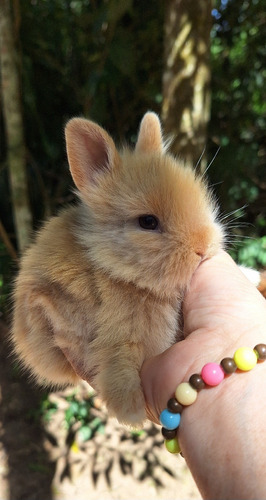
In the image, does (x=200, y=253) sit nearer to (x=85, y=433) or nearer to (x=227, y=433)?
(x=227, y=433)

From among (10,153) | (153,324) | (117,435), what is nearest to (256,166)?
(10,153)

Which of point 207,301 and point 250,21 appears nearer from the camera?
point 207,301

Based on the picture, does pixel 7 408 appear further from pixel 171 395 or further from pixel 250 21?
pixel 250 21

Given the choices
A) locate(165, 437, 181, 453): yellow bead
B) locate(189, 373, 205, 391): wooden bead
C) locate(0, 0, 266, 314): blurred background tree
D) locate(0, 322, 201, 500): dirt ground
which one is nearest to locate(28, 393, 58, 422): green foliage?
locate(0, 322, 201, 500): dirt ground

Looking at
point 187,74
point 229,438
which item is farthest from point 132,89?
point 229,438

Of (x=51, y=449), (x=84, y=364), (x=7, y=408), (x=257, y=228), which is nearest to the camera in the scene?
(x=84, y=364)

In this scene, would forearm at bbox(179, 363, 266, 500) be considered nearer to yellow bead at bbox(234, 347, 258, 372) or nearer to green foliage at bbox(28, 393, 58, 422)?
yellow bead at bbox(234, 347, 258, 372)

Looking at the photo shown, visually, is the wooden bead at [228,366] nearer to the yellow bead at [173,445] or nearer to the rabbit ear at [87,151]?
the yellow bead at [173,445]
